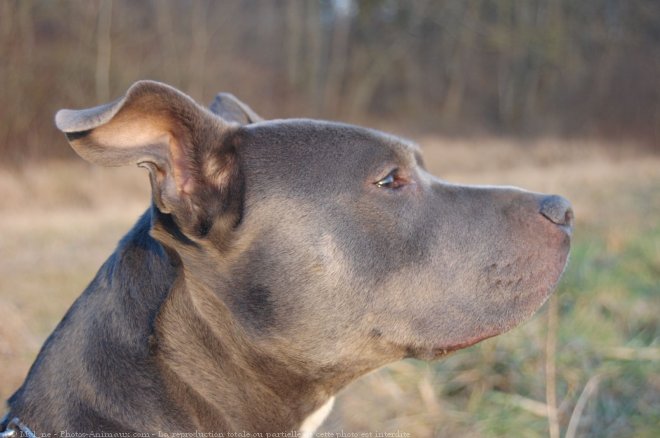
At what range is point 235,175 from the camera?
267 cm

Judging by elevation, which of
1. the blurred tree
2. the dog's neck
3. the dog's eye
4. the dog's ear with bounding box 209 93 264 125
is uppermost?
the dog's ear with bounding box 209 93 264 125

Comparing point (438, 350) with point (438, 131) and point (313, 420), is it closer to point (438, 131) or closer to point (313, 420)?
point (313, 420)

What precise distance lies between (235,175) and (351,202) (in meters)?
0.44

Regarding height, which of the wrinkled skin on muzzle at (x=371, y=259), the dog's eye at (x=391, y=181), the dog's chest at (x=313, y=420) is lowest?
the dog's chest at (x=313, y=420)

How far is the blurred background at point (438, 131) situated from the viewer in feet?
14.9

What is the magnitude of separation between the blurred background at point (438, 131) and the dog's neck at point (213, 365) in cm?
165

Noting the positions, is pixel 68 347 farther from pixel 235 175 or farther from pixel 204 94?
pixel 204 94

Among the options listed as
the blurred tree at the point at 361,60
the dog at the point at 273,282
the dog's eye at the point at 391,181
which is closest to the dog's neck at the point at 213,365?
the dog at the point at 273,282

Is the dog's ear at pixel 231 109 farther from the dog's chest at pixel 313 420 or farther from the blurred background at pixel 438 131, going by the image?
the blurred background at pixel 438 131

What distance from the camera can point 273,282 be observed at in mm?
2596

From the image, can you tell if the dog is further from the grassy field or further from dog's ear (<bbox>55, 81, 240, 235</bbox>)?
the grassy field

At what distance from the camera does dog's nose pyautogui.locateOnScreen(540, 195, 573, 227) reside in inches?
108

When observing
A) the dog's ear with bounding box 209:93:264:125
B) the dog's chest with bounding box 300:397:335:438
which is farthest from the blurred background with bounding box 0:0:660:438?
the dog's ear with bounding box 209:93:264:125

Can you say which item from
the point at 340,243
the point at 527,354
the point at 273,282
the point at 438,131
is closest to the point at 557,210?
the point at 340,243
